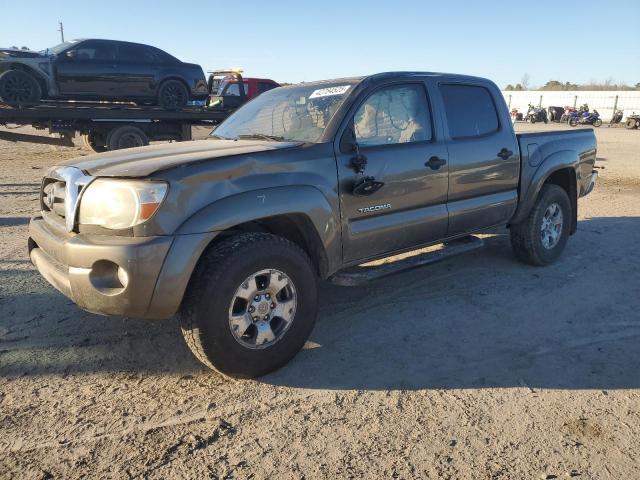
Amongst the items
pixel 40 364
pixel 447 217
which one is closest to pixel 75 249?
pixel 40 364

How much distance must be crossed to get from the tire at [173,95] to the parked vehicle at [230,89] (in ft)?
3.21

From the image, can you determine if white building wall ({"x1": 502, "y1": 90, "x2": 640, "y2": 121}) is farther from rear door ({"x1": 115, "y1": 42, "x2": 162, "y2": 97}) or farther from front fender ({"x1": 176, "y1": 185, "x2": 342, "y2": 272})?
front fender ({"x1": 176, "y1": 185, "x2": 342, "y2": 272})

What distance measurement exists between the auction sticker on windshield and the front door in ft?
0.66

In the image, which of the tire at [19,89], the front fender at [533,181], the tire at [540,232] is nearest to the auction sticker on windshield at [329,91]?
the front fender at [533,181]

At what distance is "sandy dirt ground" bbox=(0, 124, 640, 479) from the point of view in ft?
7.75

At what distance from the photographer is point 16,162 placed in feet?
42.3

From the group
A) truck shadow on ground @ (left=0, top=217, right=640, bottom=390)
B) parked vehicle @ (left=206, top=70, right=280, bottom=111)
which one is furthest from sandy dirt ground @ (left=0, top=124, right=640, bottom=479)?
parked vehicle @ (left=206, top=70, right=280, bottom=111)

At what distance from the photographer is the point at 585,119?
36938mm

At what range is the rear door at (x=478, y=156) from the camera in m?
4.22

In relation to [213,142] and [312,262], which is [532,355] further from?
[213,142]

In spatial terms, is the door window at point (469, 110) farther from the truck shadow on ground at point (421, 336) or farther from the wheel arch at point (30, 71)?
the wheel arch at point (30, 71)

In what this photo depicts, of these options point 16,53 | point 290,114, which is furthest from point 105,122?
point 290,114

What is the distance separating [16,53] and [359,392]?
1110cm

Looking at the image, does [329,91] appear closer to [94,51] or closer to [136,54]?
[94,51]
